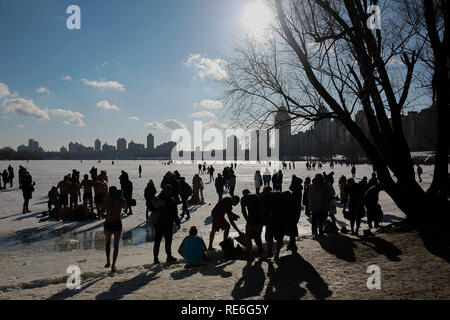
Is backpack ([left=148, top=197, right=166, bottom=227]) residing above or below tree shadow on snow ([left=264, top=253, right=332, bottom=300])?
above

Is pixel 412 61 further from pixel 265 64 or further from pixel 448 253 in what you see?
pixel 448 253

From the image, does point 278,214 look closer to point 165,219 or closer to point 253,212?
point 253,212

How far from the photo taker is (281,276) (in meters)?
5.30

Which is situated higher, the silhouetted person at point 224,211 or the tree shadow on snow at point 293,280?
the silhouetted person at point 224,211

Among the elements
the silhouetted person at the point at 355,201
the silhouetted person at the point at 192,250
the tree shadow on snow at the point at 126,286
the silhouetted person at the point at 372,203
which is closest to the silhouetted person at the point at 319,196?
the silhouetted person at the point at 355,201

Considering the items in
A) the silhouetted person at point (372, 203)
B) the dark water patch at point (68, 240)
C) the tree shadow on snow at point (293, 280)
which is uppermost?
the silhouetted person at point (372, 203)

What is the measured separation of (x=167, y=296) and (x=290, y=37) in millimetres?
6803

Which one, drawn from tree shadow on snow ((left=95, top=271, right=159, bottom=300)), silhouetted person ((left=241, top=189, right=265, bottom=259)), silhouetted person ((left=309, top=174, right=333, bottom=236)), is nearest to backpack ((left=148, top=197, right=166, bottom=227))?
tree shadow on snow ((left=95, top=271, right=159, bottom=300))

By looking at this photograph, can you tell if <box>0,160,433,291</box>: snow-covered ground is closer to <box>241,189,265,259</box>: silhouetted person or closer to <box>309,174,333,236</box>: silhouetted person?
<box>309,174,333,236</box>: silhouetted person

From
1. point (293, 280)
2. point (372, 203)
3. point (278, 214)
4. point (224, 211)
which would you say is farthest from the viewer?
point (372, 203)

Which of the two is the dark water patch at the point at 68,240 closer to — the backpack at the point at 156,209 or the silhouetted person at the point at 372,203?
the backpack at the point at 156,209

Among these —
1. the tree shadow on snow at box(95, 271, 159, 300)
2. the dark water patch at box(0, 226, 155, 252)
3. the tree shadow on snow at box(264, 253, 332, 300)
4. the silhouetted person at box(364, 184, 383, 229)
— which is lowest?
the dark water patch at box(0, 226, 155, 252)

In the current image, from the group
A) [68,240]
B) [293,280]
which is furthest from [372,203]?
[68,240]
